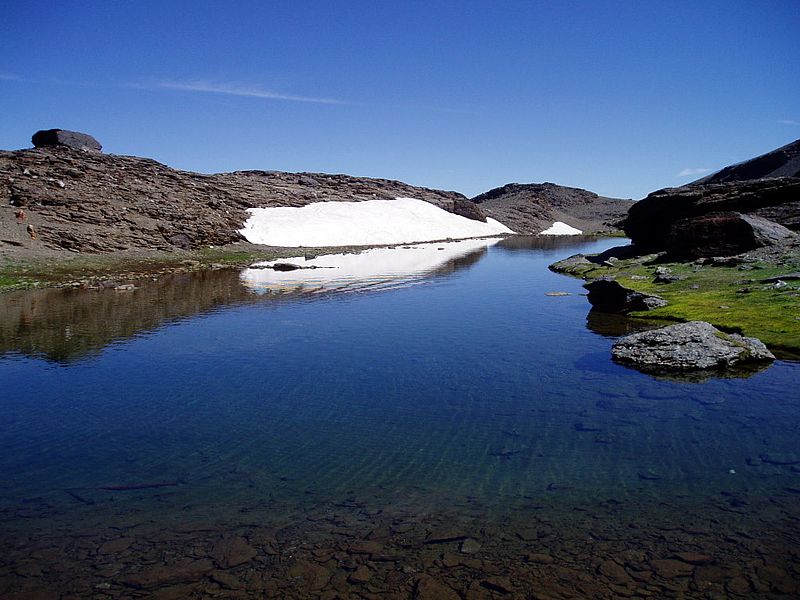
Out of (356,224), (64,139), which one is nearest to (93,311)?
(356,224)

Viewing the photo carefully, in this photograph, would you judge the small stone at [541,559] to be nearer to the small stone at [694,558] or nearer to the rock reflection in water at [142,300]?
the small stone at [694,558]

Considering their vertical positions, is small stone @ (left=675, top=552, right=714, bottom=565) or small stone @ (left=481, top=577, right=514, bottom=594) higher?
small stone @ (left=481, top=577, right=514, bottom=594)

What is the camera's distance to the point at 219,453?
12.3m

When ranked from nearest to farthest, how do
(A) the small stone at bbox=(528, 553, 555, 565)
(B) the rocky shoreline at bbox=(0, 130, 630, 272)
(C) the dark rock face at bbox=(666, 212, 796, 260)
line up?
1. (A) the small stone at bbox=(528, 553, 555, 565)
2. (C) the dark rock face at bbox=(666, 212, 796, 260)
3. (B) the rocky shoreline at bbox=(0, 130, 630, 272)

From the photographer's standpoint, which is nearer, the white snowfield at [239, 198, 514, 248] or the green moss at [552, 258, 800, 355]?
the green moss at [552, 258, 800, 355]

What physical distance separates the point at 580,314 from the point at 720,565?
21242 mm

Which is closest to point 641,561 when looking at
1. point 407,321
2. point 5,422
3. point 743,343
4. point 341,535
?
point 341,535

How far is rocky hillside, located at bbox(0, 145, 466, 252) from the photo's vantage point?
180ft

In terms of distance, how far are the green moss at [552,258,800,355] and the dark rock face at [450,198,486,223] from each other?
106713 millimetres

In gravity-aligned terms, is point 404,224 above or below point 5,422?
above

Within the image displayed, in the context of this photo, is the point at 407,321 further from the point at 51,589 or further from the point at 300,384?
the point at 51,589

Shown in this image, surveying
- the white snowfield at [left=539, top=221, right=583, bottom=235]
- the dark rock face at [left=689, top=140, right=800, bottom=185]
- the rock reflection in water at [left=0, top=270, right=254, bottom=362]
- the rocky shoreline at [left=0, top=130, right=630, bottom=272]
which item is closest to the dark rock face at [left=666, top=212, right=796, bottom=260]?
the rock reflection in water at [left=0, top=270, right=254, bottom=362]

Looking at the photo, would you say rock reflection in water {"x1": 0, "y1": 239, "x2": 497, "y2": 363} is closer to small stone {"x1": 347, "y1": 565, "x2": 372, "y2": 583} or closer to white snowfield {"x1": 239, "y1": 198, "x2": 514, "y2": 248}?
small stone {"x1": 347, "y1": 565, "x2": 372, "y2": 583}

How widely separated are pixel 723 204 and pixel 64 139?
97.0 metres
